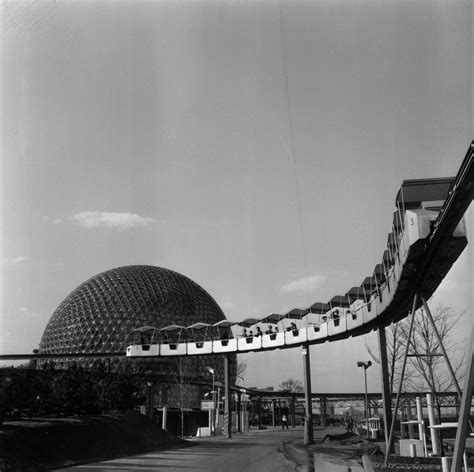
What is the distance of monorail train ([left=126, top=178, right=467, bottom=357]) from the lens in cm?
1452

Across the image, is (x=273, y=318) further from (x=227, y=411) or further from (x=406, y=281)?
(x=406, y=281)

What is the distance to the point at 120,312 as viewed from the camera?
7475 cm

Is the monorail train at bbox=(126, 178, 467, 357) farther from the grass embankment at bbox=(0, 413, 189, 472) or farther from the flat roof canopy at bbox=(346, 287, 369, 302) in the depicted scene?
the grass embankment at bbox=(0, 413, 189, 472)

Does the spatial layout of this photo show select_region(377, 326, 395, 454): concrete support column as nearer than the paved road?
No

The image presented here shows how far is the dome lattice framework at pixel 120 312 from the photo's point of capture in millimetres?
72562

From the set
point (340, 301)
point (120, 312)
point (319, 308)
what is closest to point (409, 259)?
point (340, 301)

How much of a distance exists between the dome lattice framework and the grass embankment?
40.2 meters

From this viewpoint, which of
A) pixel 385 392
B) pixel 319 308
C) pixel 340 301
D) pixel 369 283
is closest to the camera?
pixel 385 392

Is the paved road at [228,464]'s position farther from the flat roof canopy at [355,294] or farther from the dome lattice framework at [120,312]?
the dome lattice framework at [120,312]

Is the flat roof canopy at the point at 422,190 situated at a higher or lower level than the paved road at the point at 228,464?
higher

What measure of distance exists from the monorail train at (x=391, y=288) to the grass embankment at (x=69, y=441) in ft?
34.9

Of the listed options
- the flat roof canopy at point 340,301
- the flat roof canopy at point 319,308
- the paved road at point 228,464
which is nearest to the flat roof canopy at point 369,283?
the flat roof canopy at point 340,301

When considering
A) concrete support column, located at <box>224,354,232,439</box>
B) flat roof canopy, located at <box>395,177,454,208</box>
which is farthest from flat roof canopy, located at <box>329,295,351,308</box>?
concrete support column, located at <box>224,354,232,439</box>

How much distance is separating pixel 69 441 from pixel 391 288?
1457cm
